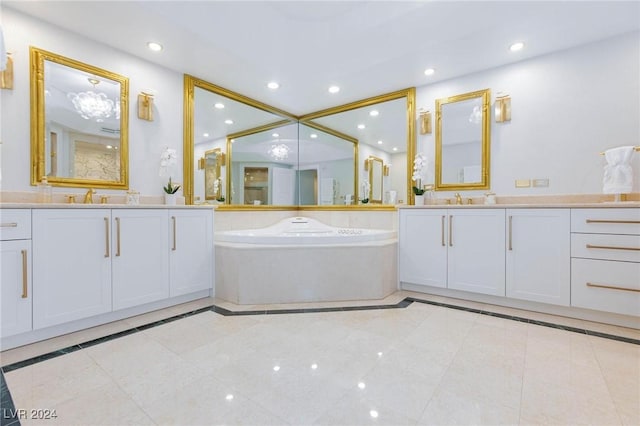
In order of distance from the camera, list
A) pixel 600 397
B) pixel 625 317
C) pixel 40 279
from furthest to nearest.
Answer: pixel 625 317, pixel 40 279, pixel 600 397

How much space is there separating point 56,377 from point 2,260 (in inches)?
32.3

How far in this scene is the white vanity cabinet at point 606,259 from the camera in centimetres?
207

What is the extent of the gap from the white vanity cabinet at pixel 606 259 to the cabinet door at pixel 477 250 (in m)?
0.50

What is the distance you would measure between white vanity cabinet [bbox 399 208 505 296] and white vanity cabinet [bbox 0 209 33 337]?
302 cm

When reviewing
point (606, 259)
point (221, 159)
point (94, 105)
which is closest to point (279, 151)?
point (221, 159)

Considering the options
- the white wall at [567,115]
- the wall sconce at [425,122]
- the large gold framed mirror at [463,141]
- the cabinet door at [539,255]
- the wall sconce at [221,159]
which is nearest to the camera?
the cabinet door at [539,255]

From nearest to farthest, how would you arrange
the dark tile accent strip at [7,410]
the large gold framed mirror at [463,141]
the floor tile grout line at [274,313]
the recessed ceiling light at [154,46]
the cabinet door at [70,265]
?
the dark tile accent strip at [7,410] < the floor tile grout line at [274,313] < the cabinet door at [70,265] < the recessed ceiling light at [154,46] < the large gold framed mirror at [463,141]

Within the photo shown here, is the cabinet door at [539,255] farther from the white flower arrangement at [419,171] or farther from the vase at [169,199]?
the vase at [169,199]

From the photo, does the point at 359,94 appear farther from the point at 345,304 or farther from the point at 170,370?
the point at 170,370


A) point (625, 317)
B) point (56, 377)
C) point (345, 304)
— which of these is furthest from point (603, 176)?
point (56, 377)

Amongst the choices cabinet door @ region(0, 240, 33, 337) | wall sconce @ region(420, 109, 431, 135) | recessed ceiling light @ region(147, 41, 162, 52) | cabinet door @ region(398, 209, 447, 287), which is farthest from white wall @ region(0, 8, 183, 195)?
wall sconce @ region(420, 109, 431, 135)

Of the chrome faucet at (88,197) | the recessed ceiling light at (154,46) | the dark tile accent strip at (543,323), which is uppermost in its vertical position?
the recessed ceiling light at (154,46)

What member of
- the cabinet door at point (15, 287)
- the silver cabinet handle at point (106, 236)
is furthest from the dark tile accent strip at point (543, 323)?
the cabinet door at point (15, 287)

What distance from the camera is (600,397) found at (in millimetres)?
1334
